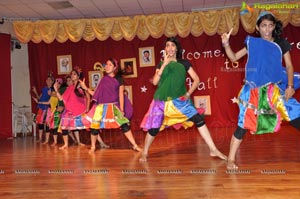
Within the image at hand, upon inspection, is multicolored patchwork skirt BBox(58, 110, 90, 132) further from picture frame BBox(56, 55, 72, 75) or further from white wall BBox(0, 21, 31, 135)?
white wall BBox(0, 21, 31, 135)

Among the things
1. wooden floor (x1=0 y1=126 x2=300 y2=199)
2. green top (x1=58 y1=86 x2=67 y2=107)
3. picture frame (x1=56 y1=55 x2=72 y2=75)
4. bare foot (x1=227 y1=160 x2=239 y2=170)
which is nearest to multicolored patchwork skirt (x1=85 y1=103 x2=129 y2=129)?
wooden floor (x1=0 y1=126 x2=300 y2=199)

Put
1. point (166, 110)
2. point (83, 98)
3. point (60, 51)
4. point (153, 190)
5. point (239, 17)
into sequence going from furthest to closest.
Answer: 1. point (60, 51)
2. point (239, 17)
3. point (83, 98)
4. point (166, 110)
5. point (153, 190)

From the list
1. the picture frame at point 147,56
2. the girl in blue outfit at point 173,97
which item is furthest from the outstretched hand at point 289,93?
the picture frame at point 147,56

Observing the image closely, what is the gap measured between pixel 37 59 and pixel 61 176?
5750 mm

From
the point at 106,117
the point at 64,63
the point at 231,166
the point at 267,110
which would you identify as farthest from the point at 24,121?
the point at 267,110

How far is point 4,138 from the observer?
6.93 meters

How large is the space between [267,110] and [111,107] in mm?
2120

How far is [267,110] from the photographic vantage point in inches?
102

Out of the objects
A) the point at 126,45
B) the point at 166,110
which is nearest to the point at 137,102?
the point at 126,45

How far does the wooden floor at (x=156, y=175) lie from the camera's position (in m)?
2.09

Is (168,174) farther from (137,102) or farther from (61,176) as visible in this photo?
(137,102)

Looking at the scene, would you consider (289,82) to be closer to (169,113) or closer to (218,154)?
(218,154)

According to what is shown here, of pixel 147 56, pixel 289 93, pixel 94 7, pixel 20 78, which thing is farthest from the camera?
pixel 20 78

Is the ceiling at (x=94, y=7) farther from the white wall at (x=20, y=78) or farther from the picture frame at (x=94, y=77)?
the picture frame at (x=94, y=77)
